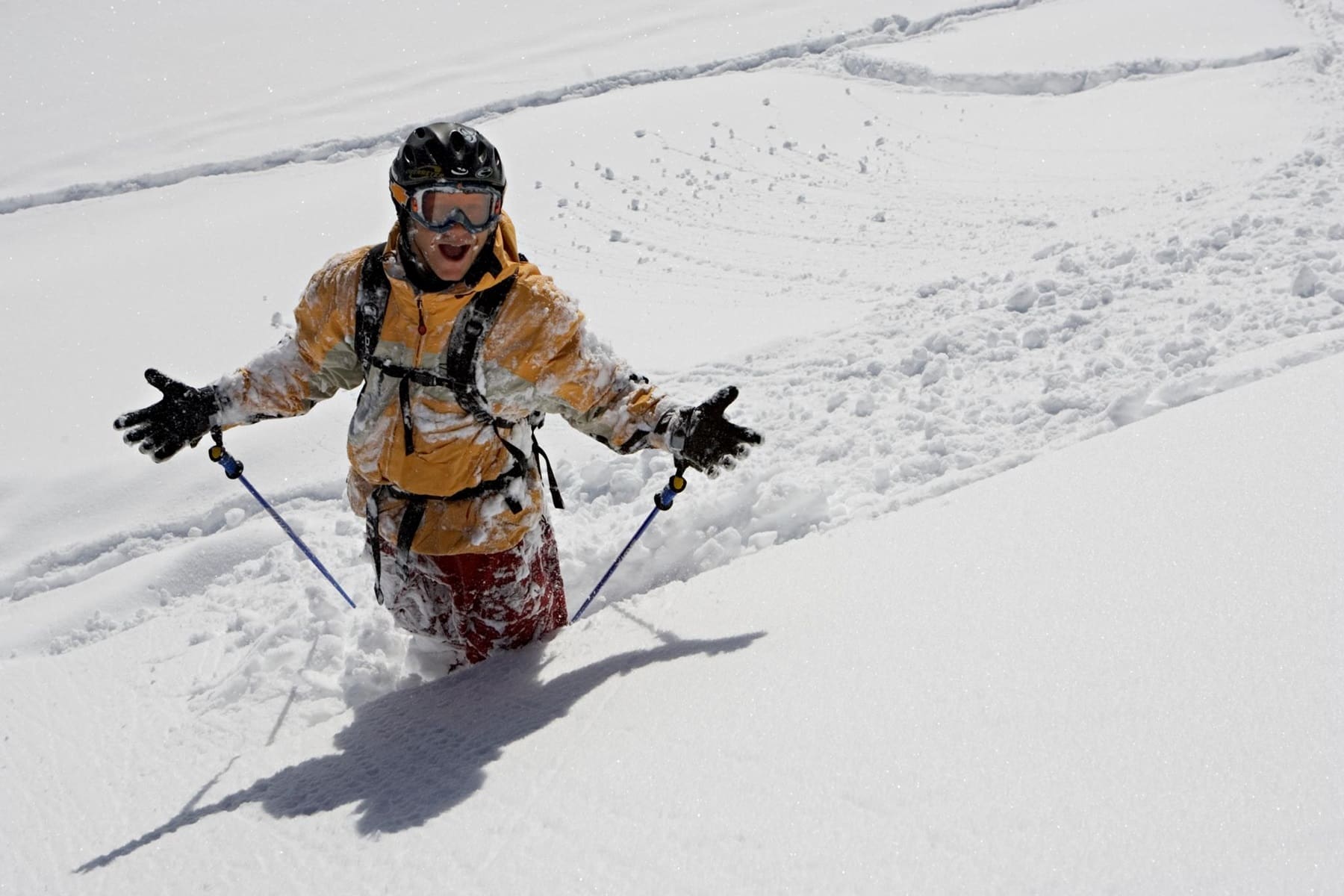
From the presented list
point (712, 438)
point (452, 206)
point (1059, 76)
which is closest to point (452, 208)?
point (452, 206)

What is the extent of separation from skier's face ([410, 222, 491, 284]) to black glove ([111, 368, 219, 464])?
1.02m

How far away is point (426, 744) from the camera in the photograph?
3068 millimetres

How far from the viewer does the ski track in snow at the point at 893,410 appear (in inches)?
165

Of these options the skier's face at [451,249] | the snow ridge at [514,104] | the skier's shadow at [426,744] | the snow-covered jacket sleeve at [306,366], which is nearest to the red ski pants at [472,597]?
the skier's shadow at [426,744]

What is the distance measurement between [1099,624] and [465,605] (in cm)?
211

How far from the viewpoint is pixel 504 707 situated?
10.5ft

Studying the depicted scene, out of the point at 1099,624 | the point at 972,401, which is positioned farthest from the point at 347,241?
the point at 1099,624

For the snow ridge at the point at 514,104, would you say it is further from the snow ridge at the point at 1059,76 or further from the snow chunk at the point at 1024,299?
the snow chunk at the point at 1024,299

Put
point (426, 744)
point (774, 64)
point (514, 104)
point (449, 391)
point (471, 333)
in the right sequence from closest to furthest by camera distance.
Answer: point (426, 744), point (471, 333), point (449, 391), point (514, 104), point (774, 64)

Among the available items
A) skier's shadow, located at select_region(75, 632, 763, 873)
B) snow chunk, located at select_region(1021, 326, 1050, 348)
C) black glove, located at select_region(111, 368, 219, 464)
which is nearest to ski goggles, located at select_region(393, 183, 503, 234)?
black glove, located at select_region(111, 368, 219, 464)

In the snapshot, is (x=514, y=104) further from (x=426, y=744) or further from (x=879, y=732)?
(x=879, y=732)

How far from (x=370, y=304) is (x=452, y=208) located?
42 centimetres

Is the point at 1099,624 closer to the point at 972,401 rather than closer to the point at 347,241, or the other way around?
the point at 972,401

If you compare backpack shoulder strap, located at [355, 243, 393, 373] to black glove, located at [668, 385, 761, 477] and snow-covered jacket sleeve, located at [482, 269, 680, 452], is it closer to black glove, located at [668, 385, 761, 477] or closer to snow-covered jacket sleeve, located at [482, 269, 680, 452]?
snow-covered jacket sleeve, located at [482, 269, 680, 452]
